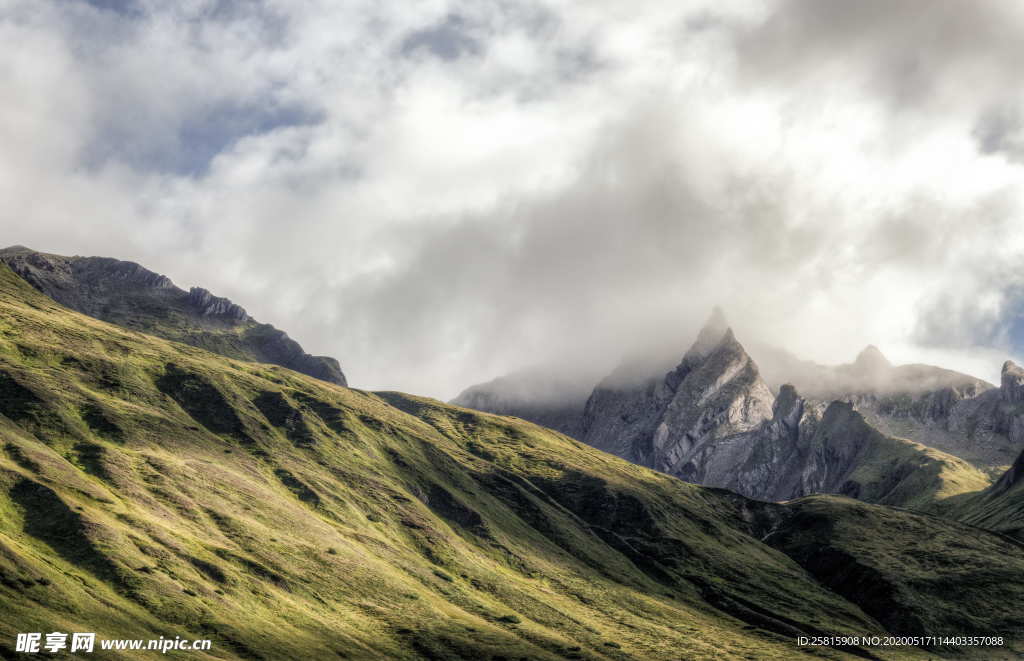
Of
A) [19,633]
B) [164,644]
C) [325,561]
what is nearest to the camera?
[19,633]

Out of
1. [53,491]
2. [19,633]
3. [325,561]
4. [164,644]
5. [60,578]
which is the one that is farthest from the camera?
[325,561]

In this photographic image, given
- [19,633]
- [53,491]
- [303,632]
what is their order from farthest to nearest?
[53,491], [303,632], [19,633]

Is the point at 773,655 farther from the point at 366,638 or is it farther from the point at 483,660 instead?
the point at 366,638

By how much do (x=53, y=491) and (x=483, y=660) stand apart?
91.4 m

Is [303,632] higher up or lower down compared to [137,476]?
lower down

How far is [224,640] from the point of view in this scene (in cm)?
12444

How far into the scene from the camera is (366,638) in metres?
148

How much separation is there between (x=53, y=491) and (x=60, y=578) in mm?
34307

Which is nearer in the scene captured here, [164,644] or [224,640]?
[164,644]

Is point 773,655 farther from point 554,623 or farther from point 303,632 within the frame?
point 303,632

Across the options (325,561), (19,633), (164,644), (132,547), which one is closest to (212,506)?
(325,561)

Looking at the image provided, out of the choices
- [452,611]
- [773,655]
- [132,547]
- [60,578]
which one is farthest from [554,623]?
[60,578]

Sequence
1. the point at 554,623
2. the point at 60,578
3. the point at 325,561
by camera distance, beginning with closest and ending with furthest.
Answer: the point at 60,578
the point at 325,561
the point at 554,623

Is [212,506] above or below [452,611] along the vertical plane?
above
